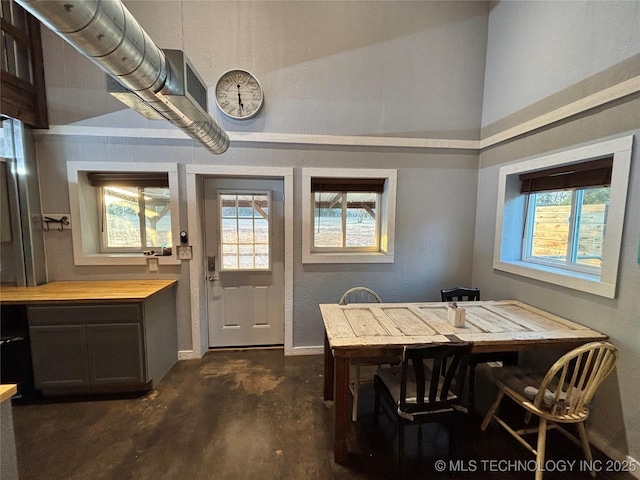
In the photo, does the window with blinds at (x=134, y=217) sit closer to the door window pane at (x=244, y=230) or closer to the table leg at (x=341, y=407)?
the door window pane at (x=244, y=230)

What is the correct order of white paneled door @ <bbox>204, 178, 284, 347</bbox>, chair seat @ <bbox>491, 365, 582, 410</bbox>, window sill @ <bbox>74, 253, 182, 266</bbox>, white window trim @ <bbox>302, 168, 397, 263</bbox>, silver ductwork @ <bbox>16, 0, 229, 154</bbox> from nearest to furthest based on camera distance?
silver ductwork @ <bbox>16, 0, 229, 154</bbox> → chair seat @ <bbox>491, 365, 582, 410</bbox> → window sill @ <bbox>74, 253, 182, 266</bbox> → white window trim @ <bbox>302, 168, 397, 263</bbox> → white paneled door @ <bbox>204, 178, 284, 347</bbox>

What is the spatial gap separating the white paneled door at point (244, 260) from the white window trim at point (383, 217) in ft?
1.04

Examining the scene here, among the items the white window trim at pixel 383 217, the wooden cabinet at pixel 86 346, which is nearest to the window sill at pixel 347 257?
the white window trim at pixel 383 217

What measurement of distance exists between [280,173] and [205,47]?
4.54 ft

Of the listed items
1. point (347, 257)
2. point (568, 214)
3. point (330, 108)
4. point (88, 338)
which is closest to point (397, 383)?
point (347, 257)

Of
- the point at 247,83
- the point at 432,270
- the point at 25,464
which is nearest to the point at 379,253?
the point at 432,270

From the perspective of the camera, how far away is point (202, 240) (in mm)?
2746

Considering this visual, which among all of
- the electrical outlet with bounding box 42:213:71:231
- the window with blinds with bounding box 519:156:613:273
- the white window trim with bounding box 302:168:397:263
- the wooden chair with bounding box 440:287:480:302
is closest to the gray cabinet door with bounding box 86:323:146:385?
the electrical outlet with bounding box 42:213:71:231

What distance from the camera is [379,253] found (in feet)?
9.53

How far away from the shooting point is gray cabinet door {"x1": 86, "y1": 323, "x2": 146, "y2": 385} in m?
2.06

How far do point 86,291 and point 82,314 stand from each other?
236 millimetres

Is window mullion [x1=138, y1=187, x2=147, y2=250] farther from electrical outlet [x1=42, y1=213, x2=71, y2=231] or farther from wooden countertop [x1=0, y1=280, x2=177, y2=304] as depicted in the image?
electrical outlet [x1=42, y1=213, x2=71, y2=231]

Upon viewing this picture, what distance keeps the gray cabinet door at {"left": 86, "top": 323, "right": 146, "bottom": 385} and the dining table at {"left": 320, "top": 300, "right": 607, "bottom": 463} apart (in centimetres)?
154

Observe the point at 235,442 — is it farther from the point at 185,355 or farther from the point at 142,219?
the point at 142,219
